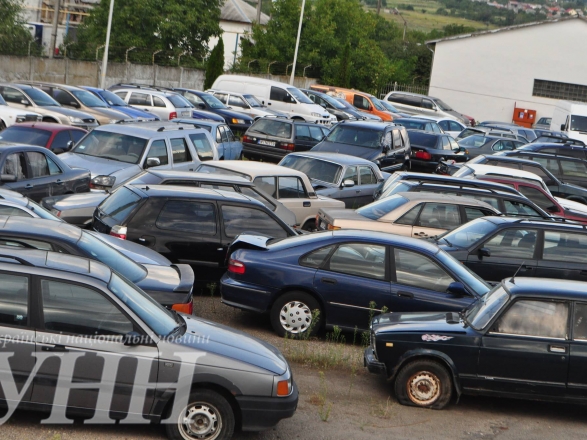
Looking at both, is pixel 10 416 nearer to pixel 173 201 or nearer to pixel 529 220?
pixel 173 201

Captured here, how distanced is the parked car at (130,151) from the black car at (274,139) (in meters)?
6.95

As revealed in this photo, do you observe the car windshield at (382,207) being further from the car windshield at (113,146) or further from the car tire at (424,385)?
the car tire at (424,385)

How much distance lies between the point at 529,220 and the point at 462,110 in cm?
4766

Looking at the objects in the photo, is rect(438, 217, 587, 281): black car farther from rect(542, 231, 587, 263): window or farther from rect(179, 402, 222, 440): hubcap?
rect(179, 402, 222, 440): hubcap

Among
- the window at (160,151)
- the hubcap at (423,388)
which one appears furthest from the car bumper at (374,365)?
the window at (160,151)

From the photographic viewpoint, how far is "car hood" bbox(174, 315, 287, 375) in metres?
6.94

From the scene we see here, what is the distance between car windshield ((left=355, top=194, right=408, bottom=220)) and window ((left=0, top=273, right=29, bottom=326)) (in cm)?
830

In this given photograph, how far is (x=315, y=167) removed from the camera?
1883cm

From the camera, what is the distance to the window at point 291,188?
1588 centimetres

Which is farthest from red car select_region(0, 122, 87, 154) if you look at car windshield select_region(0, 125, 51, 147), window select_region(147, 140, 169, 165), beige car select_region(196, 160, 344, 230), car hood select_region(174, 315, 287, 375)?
car hood select_region(174, 315, 287, 375)

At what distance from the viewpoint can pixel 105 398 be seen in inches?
261

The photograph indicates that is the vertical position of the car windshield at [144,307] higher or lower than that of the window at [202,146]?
lower

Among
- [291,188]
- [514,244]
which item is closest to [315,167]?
[291,188]

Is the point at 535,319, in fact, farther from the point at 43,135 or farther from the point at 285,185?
the point at 43,135
